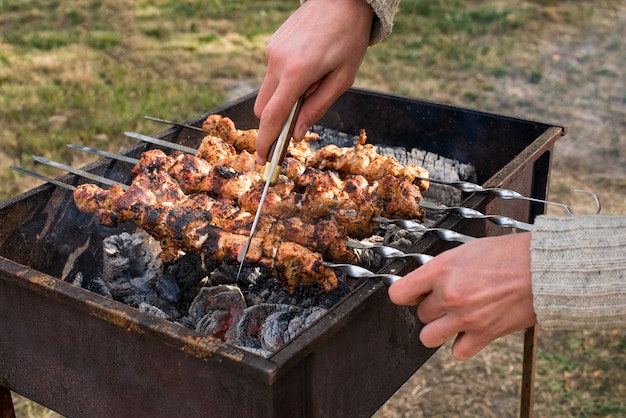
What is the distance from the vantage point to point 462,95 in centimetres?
707

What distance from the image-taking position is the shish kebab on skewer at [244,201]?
231 cm

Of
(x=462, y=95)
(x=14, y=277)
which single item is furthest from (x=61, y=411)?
(x=462, y=95)

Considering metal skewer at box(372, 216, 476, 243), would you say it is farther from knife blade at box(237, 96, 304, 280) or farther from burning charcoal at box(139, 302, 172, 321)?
burning charcoal at box(139, 302, 172, 321)

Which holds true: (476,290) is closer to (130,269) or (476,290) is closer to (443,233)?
(443,233)

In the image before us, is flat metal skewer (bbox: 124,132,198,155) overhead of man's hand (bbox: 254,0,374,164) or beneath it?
beneath

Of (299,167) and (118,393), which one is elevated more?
(299,167)

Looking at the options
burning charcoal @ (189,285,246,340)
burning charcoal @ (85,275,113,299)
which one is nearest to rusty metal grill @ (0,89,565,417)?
burning charcoal @ (85,275,113,299)

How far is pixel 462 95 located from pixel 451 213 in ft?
Result: 16.1

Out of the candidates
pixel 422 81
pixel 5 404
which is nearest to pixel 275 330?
pixel 5 404

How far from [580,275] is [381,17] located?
3.74 ft

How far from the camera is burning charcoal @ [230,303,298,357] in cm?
223

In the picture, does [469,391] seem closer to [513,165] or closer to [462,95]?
[513,165]

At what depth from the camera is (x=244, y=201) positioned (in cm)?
260

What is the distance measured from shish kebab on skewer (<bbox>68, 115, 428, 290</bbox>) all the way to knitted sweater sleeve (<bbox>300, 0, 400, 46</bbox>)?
526mm
